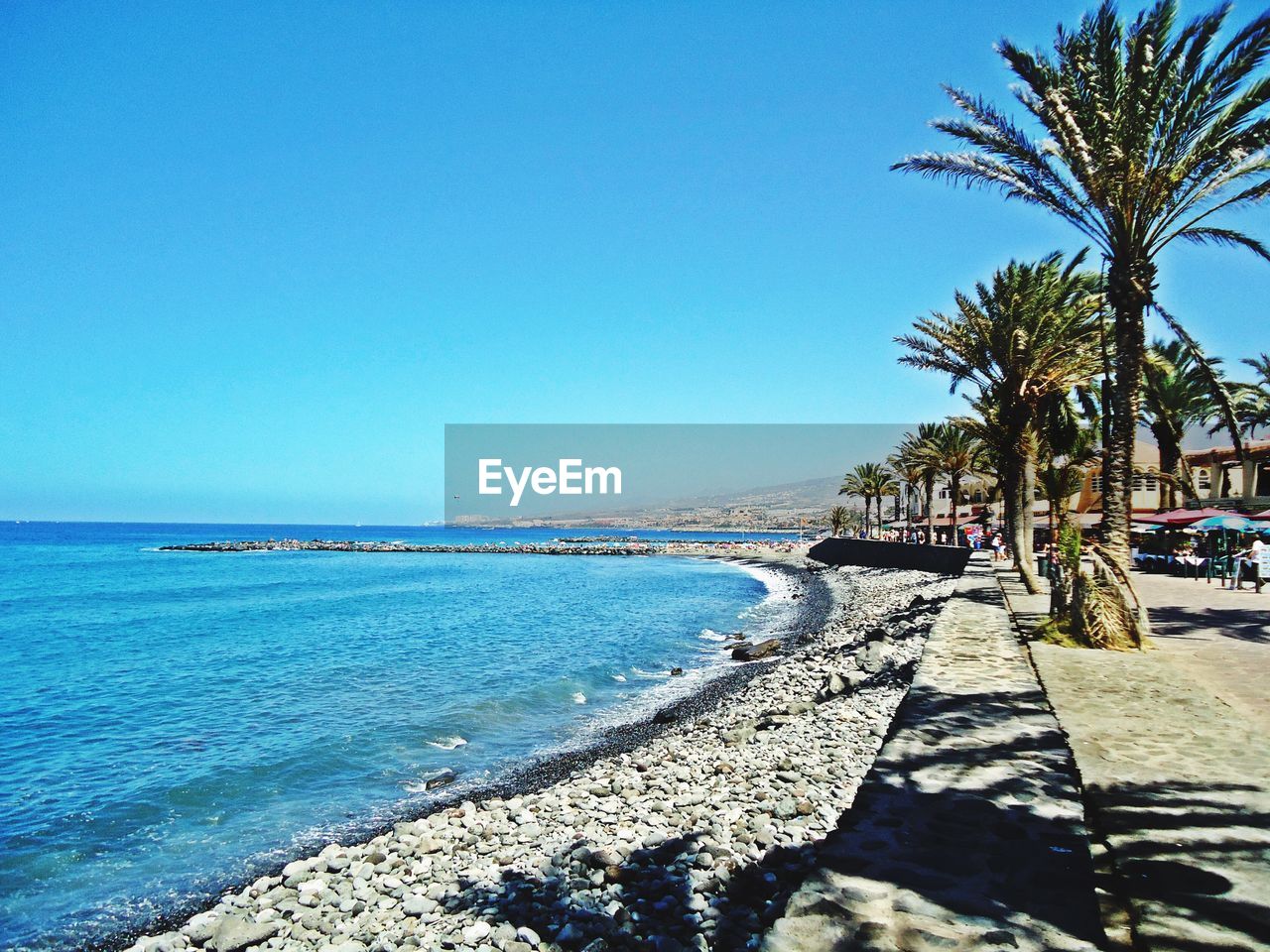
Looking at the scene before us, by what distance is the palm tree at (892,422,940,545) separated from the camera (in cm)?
4428

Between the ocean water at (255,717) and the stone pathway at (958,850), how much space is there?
6530mm

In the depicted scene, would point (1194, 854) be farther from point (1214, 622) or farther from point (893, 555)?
point (893, 555)

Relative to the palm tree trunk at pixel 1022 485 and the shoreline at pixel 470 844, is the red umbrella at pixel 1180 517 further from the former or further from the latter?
the shoreline at pixel 470 844

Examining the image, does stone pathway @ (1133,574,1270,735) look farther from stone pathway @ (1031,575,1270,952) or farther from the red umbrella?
the red umbrella

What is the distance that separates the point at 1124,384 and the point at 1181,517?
64.6 ft

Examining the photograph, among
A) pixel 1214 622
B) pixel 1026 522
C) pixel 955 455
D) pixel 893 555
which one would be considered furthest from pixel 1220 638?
pixel 893 555

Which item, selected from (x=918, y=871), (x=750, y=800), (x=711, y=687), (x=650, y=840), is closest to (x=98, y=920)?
(x=650, y=840)

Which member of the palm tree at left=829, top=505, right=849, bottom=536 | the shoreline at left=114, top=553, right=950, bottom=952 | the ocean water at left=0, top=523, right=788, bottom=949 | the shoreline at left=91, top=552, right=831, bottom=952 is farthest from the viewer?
the palm tree at left=829, top=505, right=849, bottom=536

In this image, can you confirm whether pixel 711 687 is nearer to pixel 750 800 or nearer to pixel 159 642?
pixel 750 800

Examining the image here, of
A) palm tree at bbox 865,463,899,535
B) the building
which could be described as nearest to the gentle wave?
the building

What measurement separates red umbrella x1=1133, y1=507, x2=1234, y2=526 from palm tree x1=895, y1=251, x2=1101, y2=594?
30.2ft

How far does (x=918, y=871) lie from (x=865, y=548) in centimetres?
5550

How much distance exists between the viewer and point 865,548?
186 feet

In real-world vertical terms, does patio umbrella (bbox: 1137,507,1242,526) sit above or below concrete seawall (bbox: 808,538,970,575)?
above
